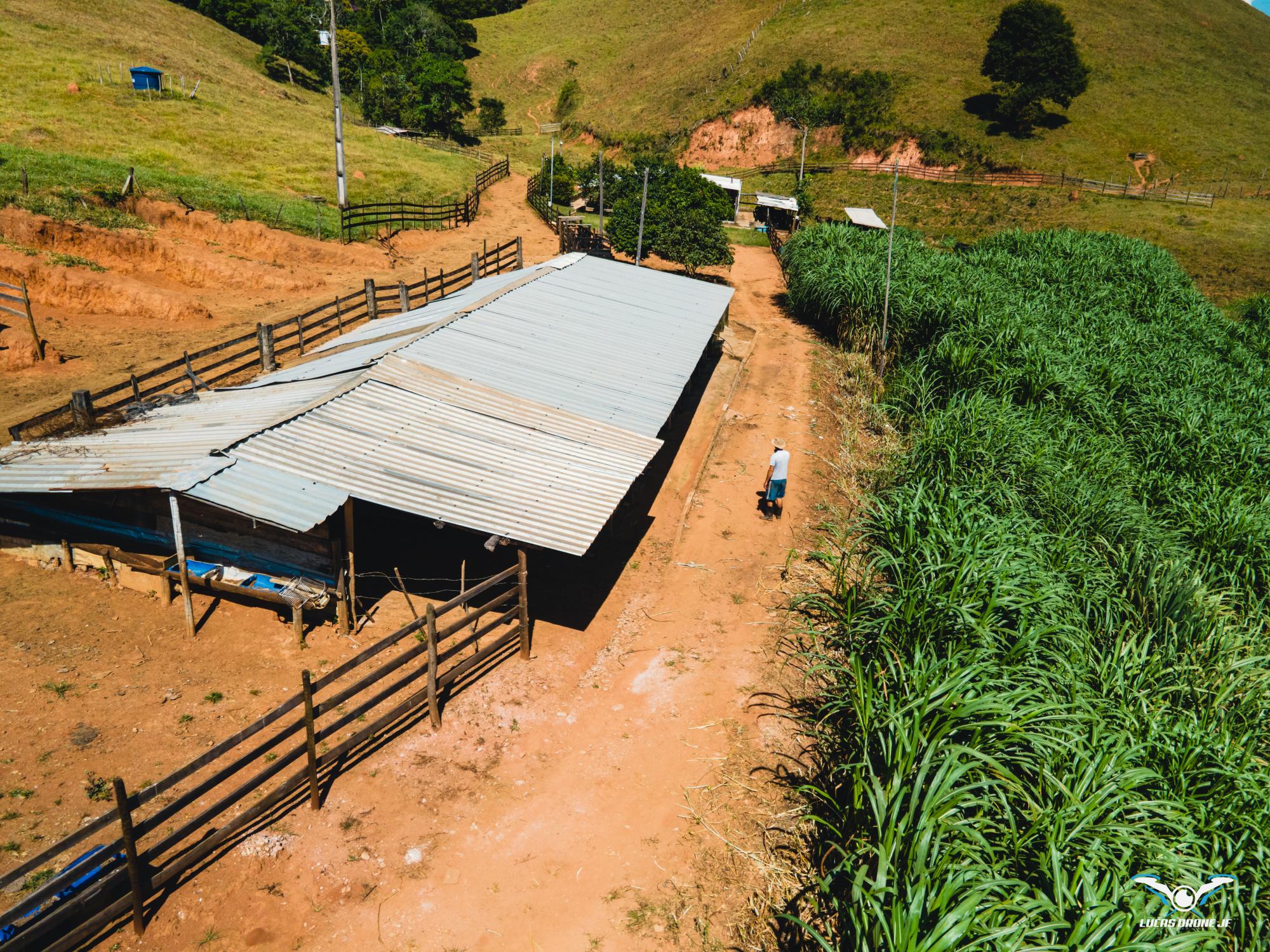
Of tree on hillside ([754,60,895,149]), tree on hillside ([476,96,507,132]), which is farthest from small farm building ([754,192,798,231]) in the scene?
tree on hillside ([476,96,507,132])

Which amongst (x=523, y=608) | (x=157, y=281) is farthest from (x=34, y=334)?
(x=523, y=608)

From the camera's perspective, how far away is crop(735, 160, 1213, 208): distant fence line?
56.7 metres

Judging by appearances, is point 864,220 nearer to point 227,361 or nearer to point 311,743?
point 227,361

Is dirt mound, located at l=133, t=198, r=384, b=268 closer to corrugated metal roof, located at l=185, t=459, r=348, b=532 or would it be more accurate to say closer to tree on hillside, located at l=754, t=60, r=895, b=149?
corrugated metal roof, located at l=185, t=459, r=348, b=532

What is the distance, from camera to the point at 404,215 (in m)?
34.7

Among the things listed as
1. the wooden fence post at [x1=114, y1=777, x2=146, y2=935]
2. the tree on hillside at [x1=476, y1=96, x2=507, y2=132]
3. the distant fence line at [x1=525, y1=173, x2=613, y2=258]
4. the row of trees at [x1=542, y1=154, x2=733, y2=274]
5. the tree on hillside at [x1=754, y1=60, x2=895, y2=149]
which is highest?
the tree on hillside at [x1=754, y1=60, x2=895, y2=149]

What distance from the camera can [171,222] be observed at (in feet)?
92.2

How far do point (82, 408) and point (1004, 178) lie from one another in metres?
66.6

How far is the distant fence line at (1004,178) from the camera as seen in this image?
56.7 m

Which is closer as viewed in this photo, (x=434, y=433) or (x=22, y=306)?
(x=434, y=433)

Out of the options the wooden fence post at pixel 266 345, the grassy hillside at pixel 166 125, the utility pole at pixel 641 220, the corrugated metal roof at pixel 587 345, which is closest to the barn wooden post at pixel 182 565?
the corrugated metal roof at pixel 587 345

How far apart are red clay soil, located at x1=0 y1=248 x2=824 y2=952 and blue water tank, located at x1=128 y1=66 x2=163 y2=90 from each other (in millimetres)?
40577

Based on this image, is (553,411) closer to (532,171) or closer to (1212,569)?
(1212,569)

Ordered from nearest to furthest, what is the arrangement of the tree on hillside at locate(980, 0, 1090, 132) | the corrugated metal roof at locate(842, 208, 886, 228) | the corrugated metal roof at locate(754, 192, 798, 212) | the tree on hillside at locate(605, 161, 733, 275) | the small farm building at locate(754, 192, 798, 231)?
1. the tree on hillside at locate(605, 161, 733, 275)
2. the corrugated metal roof at locate(842, 208, 886, 228)
3. the corrugated metal roof at locate(754, 192, 798, 212)
4. the small farm building at locate(754, 192, 798, 231)
5. the tree on hillside at locate(980, 0, 1090, 132)
